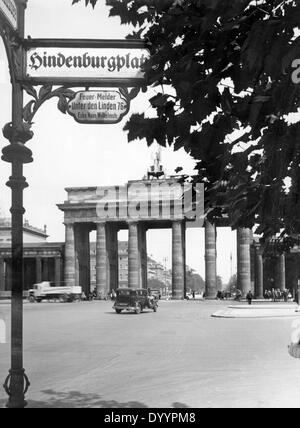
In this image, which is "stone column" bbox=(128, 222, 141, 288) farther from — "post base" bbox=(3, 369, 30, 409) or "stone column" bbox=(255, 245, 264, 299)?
"post base" bbox=(3, 369, 30, 409)

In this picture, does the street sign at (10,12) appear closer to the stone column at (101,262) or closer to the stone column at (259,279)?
the stone column at (101,262)

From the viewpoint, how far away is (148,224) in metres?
114

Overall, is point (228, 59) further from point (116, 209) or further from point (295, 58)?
point (116, 209)

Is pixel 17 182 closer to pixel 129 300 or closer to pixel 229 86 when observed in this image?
pixel 229 86

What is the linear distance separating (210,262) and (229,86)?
99776 millimetres

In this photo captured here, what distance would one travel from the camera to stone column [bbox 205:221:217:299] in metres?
101

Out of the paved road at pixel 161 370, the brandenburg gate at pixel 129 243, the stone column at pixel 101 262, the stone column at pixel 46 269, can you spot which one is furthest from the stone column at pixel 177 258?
the paved road at pixel 161 370

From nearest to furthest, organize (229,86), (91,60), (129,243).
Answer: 1. (229,86)
2. (91,60)
3. (129,243)

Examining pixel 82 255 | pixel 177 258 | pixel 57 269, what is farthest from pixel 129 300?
pixel 57 269

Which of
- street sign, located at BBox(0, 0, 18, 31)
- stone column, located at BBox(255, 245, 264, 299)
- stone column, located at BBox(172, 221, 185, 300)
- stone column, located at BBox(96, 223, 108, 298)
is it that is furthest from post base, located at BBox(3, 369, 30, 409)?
stone column, located at BBox(255, 245, 264, 299)

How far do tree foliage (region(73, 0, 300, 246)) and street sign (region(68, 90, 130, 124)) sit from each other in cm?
295

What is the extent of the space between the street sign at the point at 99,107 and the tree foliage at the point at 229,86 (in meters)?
2.95

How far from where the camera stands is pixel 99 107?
789 centimetres

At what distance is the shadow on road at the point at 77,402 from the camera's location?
9.54 meters
